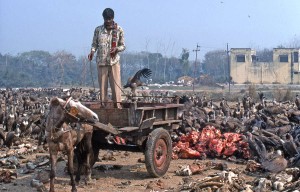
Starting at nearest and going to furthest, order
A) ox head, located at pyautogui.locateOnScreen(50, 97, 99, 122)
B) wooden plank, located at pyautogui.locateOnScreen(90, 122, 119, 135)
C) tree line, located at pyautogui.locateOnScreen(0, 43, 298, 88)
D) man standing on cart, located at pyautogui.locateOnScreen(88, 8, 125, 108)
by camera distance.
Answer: ox head, located at pyautogui.locateOnScreen(50, 97, 99, 122), wooden plank, located at pyautogui.locateOnScreen(90, 122, 119, 135), man standing on cart, located at pyautogui.locateOnScreen(88, 8, 125, 108), tree line, located at pyautogui.locateOnScreen(0, 43, 298, 88)

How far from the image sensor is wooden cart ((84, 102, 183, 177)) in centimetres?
996

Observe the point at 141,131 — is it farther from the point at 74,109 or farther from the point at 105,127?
the point at 74,109

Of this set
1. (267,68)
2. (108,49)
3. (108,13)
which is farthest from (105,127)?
(267,68)

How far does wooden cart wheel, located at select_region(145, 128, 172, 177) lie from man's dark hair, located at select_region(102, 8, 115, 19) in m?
2.70

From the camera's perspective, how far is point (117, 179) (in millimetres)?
10531

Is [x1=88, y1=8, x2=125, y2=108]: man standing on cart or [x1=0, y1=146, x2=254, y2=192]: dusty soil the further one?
[x1=88, y1=8, x2=125, y2=108]: man standing on cart

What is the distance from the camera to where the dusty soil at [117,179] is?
9.69 meters

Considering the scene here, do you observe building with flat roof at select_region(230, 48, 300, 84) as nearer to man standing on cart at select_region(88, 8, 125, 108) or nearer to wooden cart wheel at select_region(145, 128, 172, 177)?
man standing on cart at select_region(88, 8, 125, 108)

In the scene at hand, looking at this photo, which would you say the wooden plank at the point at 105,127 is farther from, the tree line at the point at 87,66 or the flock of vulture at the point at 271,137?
the tree line at the point at 87,66

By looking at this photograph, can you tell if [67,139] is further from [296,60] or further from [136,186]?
[296,60]

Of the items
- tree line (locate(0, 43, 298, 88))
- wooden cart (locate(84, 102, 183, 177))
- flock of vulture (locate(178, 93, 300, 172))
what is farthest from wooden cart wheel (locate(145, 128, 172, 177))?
tree line (locate(0, 43, 298, 88))

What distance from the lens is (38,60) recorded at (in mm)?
108938

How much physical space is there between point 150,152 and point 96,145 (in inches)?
53.1

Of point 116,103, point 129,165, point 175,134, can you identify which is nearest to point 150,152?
point 116,103
